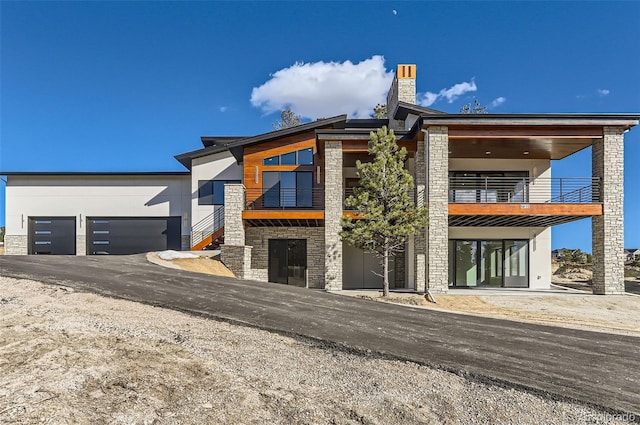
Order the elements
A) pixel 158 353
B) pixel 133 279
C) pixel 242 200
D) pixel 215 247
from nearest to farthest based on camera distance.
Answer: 1. pixel 158 353
2. pixel 133 279
3. pixel 242 200
4. pixel 215 247

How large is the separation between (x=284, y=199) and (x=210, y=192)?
4.61 m

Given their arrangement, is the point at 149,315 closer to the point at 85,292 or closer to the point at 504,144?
the point at 85,292

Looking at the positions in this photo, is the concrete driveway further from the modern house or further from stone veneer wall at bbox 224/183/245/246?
the modern house

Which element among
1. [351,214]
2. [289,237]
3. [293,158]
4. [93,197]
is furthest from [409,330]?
[93,197]

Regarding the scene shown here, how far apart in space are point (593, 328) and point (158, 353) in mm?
9752

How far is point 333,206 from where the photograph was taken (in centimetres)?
1641

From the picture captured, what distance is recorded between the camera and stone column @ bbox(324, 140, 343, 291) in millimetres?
16125

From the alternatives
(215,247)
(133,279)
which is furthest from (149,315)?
(215,247)

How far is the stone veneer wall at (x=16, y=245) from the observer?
20578 millimetres

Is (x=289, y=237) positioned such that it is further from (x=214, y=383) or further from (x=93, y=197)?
(x=214, y=383)

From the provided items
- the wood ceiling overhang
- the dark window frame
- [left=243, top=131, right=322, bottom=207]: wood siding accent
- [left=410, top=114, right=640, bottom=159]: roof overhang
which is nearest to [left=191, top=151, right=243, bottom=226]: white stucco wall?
[left=243, top=131, right=322, bottom=207]: wood siding accent

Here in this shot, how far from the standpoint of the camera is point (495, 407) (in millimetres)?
4684

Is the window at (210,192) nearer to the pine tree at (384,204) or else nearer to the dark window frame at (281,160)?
the dark window frame at (281,160)

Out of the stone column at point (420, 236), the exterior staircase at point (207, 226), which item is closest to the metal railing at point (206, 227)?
the exterior staircase at point (207, 226)
